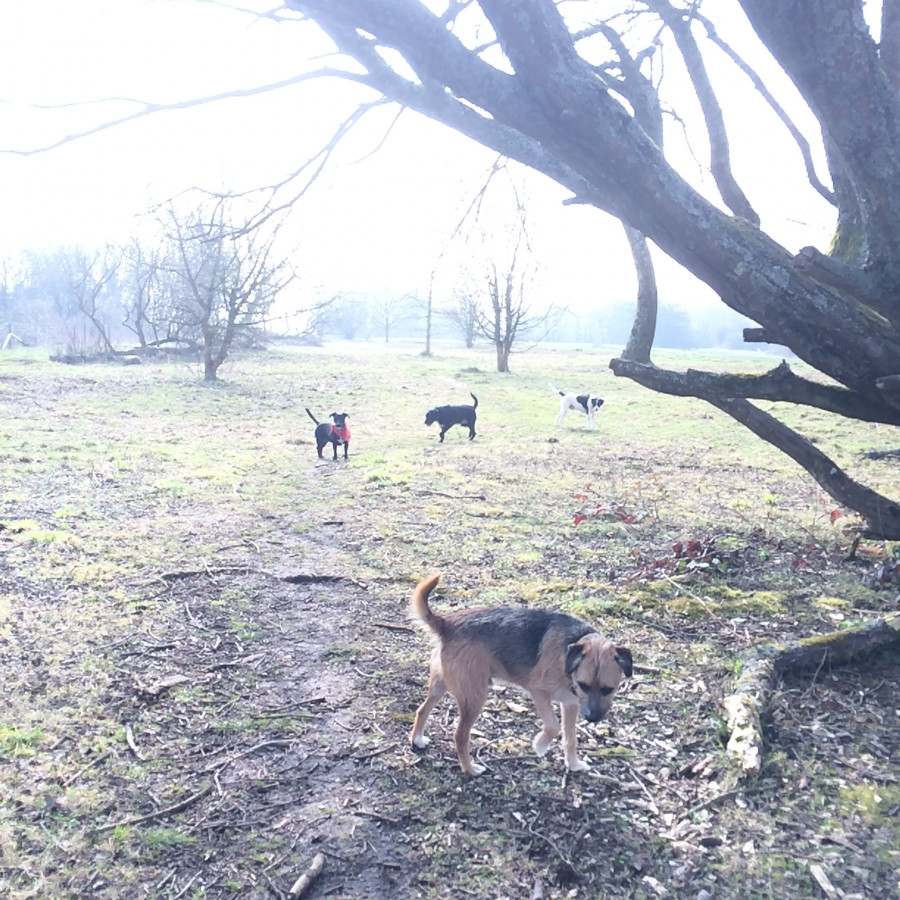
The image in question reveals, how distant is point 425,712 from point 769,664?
6.56ft

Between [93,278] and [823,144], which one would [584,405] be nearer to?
[823,144]

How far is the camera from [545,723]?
12.4ft

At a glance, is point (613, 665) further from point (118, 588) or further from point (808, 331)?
point (118, 588)

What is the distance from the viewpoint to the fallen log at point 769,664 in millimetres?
3611

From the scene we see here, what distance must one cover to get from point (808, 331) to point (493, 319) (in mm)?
34430

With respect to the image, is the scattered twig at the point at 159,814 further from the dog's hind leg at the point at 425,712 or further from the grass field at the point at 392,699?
the dog's hind leg at the point at 425,712

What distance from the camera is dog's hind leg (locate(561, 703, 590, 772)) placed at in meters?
3.73

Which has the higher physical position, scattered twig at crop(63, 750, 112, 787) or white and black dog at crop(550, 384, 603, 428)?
white and black dog at crop(550, 384, 603, 428)

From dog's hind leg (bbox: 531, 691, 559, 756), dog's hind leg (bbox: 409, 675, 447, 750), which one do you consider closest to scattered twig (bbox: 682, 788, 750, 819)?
dog's hind leg (bbox: 531, 691, 559, 756)

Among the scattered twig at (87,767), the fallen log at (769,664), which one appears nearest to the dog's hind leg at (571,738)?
the fallen log at (769,664)

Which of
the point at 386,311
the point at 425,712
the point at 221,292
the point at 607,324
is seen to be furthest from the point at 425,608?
the point at 607,324

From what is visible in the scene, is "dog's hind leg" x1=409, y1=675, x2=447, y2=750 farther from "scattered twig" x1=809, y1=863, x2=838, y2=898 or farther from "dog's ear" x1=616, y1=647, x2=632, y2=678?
"scattered twig" x1=809, y1=863, x2=838, y2=898

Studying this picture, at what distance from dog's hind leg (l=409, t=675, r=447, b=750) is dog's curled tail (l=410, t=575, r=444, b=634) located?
10.8 inches

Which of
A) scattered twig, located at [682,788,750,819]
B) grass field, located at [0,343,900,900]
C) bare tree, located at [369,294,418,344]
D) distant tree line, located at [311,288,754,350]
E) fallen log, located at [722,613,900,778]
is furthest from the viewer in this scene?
bare tree, located at [369,294,418,344]
